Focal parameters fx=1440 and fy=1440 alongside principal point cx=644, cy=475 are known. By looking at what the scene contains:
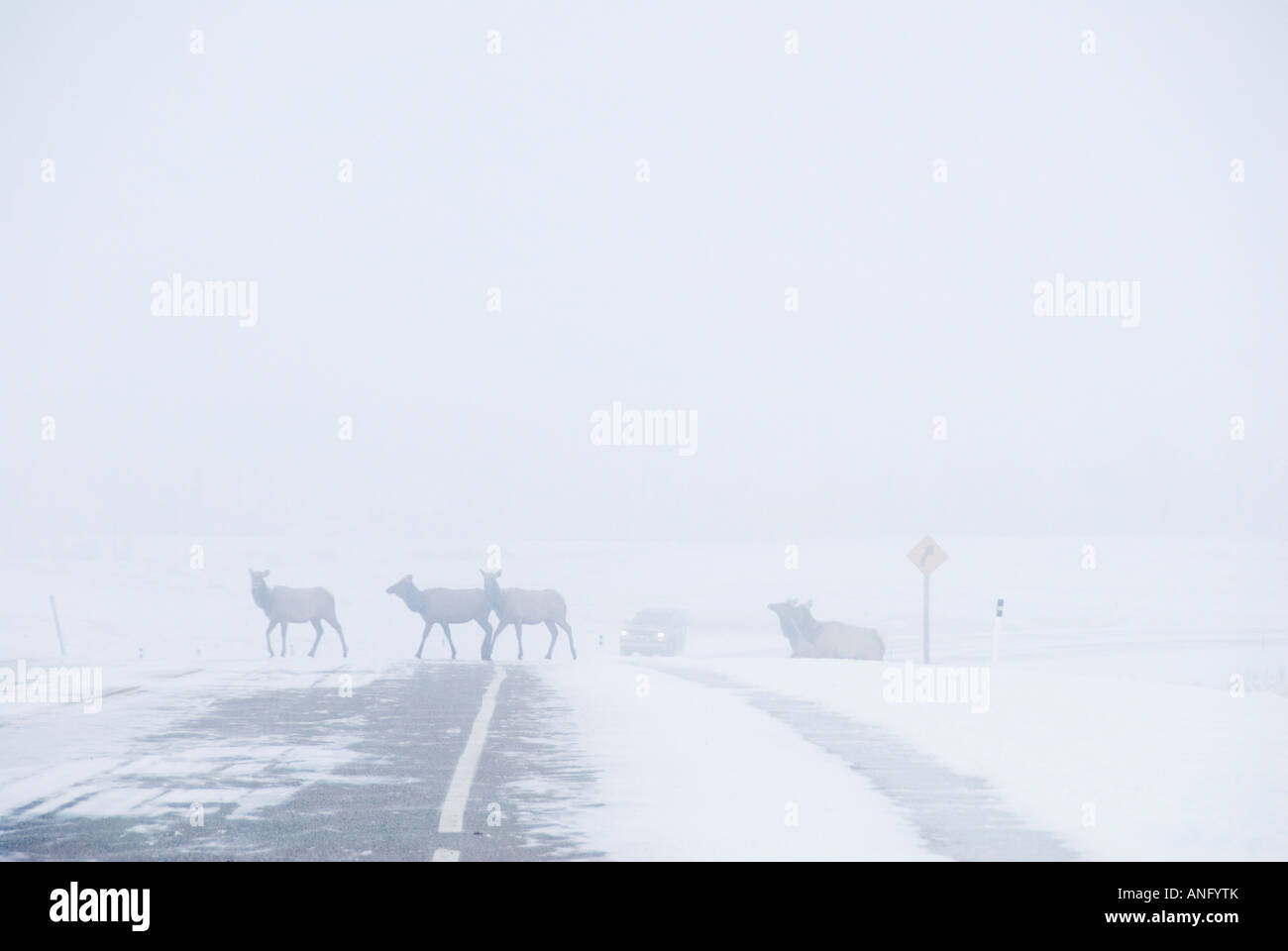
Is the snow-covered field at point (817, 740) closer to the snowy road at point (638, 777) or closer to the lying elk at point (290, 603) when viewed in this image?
the snowy road at point (638, 777)

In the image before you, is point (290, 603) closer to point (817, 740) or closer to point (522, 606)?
point (522, 606)

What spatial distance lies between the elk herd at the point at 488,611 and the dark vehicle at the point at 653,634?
6564mm

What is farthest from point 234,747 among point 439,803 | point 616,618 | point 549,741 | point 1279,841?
point 616,618

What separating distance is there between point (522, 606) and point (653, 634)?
845 cm

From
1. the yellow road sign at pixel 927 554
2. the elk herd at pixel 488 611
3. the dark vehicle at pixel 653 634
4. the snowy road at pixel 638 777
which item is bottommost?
the dark vehicle at pixel 653 634

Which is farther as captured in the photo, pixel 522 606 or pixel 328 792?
pixel 522 606

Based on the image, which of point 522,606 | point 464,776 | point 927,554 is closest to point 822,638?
point 522,606

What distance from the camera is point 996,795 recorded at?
34.7ft

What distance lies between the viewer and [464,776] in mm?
11273

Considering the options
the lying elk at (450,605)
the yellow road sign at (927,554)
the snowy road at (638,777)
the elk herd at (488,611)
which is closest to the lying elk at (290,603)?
the elk herd at (488,611)

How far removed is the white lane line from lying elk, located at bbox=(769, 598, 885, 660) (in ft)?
62.9

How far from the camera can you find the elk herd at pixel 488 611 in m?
34.1
